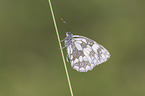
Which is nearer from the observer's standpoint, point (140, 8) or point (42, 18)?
point (42, 18)

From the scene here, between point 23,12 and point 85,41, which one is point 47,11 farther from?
point 85,41

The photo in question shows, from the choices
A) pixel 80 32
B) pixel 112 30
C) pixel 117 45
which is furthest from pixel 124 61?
pixel 80 32

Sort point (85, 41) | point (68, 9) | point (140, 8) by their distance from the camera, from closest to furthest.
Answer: point (85, 41) → point (68, 9) → point (140, 8)
